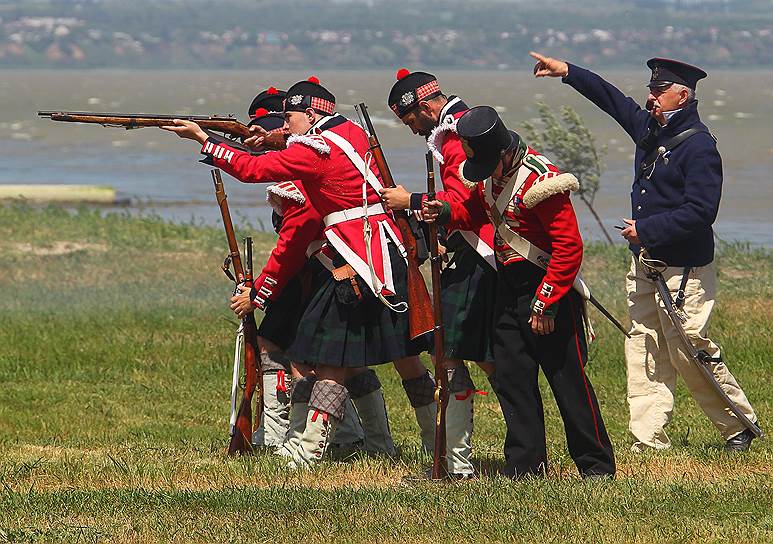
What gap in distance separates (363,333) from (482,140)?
154cm

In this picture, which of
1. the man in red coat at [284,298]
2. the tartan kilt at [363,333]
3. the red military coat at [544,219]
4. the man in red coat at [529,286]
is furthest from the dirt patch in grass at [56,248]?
the red military coat at [544,219]

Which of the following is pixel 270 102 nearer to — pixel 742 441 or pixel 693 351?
pixel 693 351

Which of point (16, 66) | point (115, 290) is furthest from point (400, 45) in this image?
point (115, 290)

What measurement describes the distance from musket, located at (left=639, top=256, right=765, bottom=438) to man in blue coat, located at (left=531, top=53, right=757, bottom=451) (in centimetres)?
4

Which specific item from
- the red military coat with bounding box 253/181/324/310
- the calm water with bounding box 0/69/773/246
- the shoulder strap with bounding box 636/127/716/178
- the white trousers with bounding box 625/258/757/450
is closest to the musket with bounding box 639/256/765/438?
the white trousers with bounding box 625/258/757/450

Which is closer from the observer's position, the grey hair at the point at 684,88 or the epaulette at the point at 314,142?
the epaulette at the point at 314,142

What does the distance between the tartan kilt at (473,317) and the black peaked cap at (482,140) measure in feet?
2.01

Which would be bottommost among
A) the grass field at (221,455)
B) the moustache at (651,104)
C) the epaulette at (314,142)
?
the grass field at (221,455)

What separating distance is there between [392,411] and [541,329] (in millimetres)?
3625

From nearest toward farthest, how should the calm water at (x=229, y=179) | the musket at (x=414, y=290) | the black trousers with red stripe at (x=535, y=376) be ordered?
the black trousers with red stripe at (x=535, y=376), the musket at (x=414, y=290), the calm water at (x=229, y=179)

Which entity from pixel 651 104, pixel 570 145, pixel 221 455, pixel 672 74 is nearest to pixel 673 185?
pixel 651 104

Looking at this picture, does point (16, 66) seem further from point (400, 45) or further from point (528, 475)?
point (528, 475)

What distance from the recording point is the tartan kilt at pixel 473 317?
24.4 ft

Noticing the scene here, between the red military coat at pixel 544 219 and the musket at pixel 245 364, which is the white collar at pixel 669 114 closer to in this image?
the red military coat at pixel 544 219
